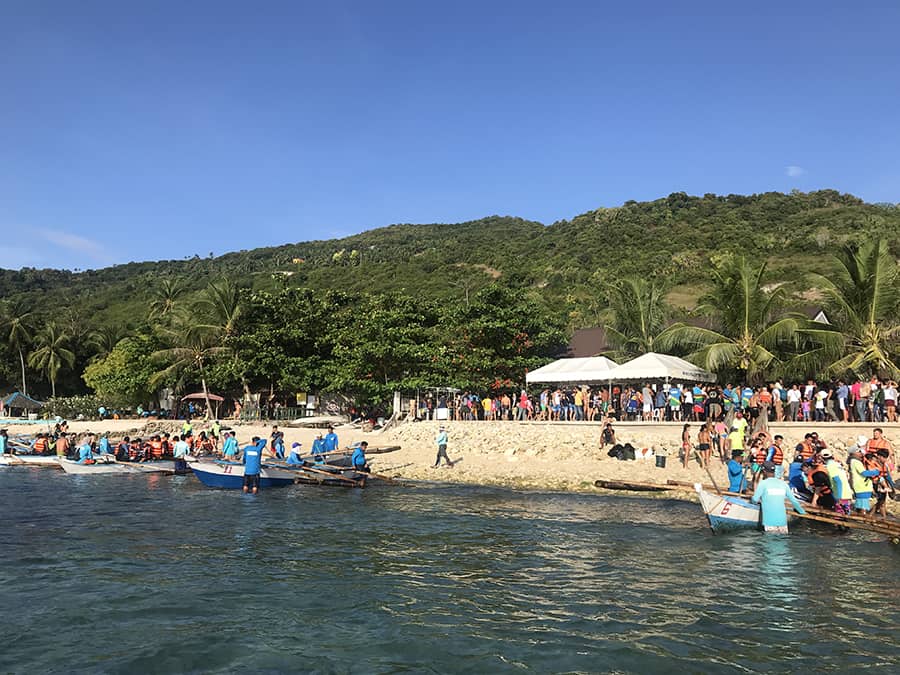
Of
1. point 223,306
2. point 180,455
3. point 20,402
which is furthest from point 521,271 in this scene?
point 180,455

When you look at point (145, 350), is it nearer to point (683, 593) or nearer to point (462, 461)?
point (462, 461)

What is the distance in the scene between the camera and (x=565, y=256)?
83625 millimetres

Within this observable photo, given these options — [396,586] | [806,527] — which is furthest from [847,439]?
[396,586]

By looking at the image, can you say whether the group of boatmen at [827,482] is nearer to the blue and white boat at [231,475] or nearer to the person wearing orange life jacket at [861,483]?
the person wearing orange life jacket at [861,483]

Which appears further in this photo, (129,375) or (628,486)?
(129,375)

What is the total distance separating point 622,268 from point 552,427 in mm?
46344

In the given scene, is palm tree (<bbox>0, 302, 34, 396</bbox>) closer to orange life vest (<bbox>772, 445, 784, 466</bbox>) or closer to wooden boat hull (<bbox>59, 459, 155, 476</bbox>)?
wooden boat hull (<bbox>59, 459, 155, 476</bbox>)

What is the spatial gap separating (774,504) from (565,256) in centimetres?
7104

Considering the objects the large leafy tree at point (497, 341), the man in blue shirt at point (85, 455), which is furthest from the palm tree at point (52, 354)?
the large leafy tree at point (497, 341)

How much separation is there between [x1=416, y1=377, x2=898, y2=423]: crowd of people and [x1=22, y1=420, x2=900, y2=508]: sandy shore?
111cm

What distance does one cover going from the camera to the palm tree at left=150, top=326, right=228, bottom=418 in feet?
153

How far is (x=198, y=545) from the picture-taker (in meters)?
→ 13.8

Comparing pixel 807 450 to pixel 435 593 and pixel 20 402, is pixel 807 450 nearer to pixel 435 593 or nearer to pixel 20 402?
pixel 435 593

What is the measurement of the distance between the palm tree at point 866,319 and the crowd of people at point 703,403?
75 centimetres
